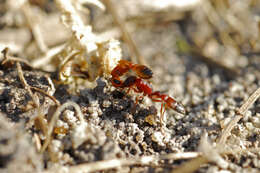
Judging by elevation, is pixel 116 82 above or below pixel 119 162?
above

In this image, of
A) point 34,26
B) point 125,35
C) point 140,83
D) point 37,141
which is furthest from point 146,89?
point 34,26

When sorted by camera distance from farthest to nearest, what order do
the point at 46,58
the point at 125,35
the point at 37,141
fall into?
the point at 125,35 → the point at 46,58 → the point at 37,141

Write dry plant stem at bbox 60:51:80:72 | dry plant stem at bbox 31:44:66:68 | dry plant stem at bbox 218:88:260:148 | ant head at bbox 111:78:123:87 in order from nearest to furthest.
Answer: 1. dry plant stem at bbox 218:88:260:148
2. ant head at bbox 111:78:123:87
3. dry plant stem at bbox 60:51:80:72
4. dry plant stem at bbox 31:44:66:68

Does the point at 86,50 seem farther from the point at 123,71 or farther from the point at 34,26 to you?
the point at 34,26

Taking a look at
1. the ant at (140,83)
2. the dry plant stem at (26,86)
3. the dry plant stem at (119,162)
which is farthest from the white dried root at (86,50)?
the dry plant stem at (119,162)

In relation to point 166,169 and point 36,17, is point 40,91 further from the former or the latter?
point 36,17

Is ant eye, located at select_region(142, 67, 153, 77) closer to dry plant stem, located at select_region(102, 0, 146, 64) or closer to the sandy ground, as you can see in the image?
the sandy ground

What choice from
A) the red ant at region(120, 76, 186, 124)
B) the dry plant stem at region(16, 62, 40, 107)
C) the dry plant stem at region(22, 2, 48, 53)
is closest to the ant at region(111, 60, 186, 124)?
the red ant at region(120, 76, 186, 124)
